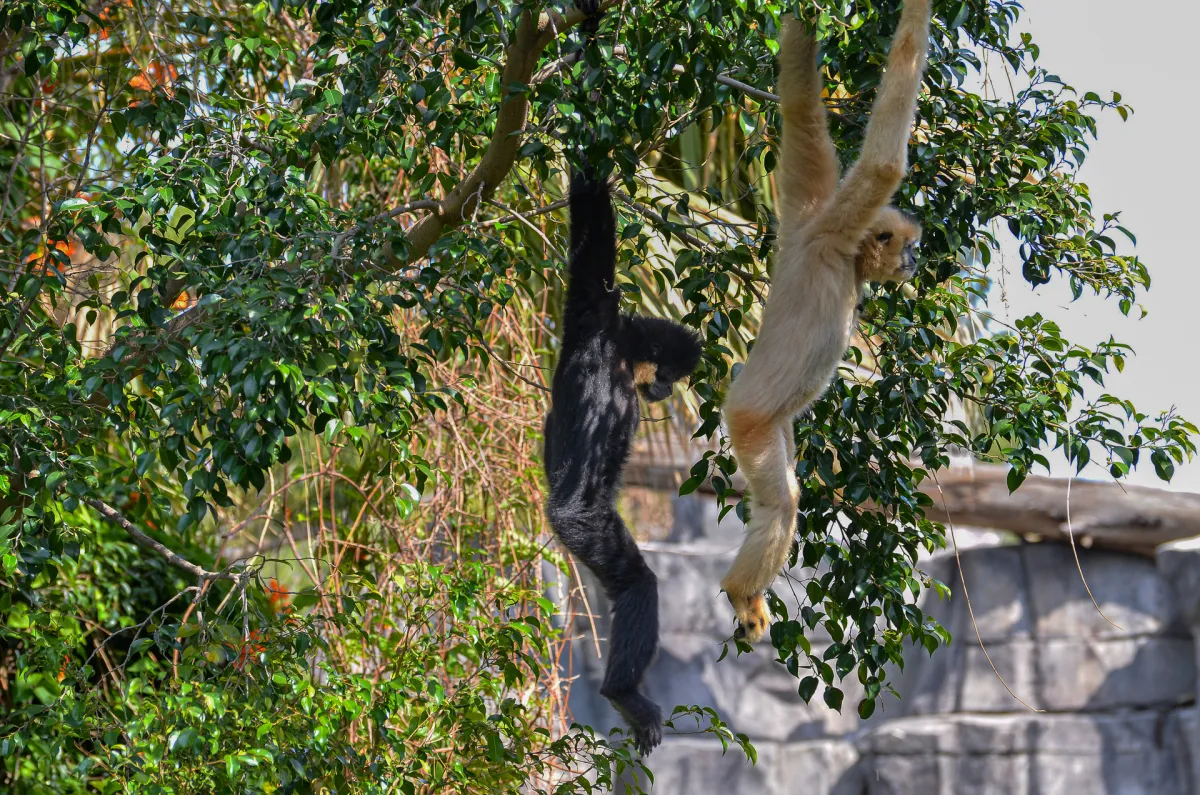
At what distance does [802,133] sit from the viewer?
3.41 meters

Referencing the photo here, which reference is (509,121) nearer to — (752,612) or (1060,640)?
(752,612)

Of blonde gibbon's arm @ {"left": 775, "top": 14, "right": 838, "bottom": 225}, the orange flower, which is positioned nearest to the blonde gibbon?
Answer: blonde gibbon's arm @ {"left": 775, "top": 14, "right": 838, "bottom": 225}

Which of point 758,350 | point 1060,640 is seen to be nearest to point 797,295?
point 758,350

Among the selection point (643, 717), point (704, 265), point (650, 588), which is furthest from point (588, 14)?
point (643, 717)

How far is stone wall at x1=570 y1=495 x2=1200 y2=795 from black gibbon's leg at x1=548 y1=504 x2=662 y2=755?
17.5ft

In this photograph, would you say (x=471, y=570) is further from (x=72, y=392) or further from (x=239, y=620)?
(x=72, y=392)

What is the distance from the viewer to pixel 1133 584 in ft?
32.9

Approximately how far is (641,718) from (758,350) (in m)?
1.47

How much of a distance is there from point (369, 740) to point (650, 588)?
66.7 inches

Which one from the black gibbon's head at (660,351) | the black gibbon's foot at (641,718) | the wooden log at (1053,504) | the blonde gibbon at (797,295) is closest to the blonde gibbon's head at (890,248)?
the blonde gibbon at (797,295)

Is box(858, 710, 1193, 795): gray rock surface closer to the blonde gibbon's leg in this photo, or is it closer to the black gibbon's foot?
the black gibbon's foot

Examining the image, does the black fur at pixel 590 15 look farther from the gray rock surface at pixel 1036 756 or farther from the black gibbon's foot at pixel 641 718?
the gray rock surface at pixel 1036 756

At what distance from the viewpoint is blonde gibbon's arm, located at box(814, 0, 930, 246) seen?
293 centimetres

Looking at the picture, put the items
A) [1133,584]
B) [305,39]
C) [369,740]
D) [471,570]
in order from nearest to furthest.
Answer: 1. [471,570]
2. [369,740]
3. [305,39]
4. [1133,584]
